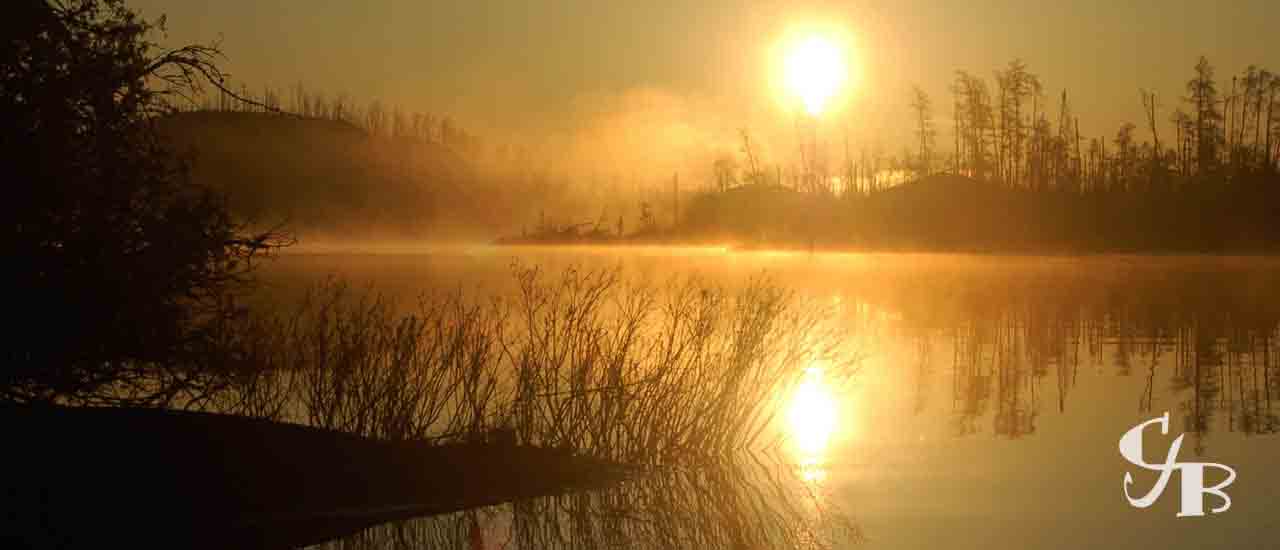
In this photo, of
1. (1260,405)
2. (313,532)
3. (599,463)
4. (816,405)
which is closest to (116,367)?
(313,532)

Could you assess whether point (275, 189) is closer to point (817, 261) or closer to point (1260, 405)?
point (817, 261)

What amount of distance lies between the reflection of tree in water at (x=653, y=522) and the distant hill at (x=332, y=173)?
13300 centimetres

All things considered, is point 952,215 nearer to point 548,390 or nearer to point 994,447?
point 994,447

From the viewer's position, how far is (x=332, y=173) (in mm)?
156125

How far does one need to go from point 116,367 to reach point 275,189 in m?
140

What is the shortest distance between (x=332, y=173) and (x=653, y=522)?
147155 mm

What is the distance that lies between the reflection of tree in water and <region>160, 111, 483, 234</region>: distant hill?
133 meters

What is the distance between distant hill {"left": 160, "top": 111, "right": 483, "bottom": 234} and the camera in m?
151

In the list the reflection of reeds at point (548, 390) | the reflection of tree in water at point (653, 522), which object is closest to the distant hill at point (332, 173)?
the reflection of reeds at point (548, 390)

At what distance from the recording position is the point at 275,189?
493ft

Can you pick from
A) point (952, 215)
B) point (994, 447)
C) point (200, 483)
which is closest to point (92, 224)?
point (200, 483)

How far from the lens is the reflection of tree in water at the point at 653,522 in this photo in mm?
13180

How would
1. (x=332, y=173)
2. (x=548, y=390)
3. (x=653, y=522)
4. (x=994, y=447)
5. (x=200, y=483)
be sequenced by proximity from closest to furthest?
(x=200, y=483)
(x=653, y=522)
(x=548, y=390)
(x=994, y=447)
(x=332, y=173)

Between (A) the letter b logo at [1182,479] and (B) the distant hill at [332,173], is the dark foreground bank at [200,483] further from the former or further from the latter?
(B) the distant hill at [332,173]
